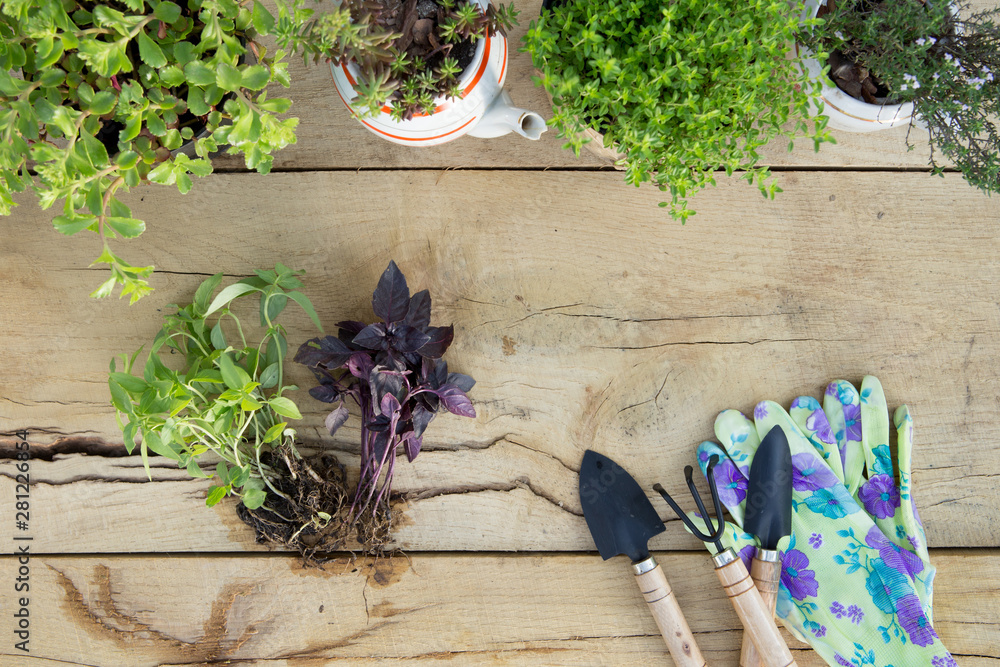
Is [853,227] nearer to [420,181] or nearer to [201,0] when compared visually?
→ [420,181]

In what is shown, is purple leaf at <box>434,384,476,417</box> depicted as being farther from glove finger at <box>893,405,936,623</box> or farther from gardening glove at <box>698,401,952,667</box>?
glove finger at <box>893,405,936,623</box>

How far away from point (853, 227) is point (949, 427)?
36 cm

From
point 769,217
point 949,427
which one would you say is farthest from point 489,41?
point 949,427

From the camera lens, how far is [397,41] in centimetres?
61

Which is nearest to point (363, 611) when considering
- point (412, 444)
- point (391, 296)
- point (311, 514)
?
point (311, 514)

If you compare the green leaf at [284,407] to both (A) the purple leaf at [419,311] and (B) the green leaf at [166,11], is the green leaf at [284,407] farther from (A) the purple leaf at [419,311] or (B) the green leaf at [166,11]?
(B) the green leaf at [166,11]

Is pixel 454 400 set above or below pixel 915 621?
above

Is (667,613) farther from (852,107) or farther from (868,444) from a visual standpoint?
(852,107)

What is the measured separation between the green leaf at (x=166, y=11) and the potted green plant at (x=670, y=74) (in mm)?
361

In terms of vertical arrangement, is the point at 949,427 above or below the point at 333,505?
above

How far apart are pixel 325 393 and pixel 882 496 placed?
2.90 feet

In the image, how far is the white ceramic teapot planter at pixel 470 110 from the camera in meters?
0.67

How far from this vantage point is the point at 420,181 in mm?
925

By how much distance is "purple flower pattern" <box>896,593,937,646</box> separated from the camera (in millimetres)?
880
